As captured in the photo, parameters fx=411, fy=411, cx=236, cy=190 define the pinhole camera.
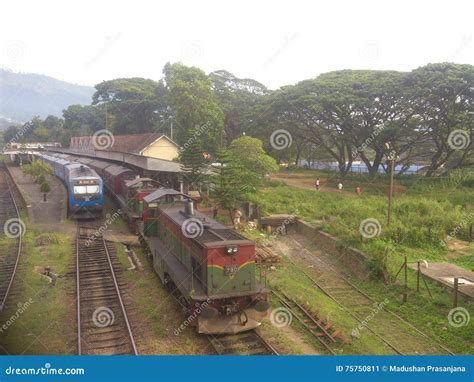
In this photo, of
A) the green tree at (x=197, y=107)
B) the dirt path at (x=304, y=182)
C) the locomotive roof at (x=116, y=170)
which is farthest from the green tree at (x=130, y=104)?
the dirt path at (x=304, y=182)

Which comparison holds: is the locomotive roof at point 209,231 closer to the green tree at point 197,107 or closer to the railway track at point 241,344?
the railway track at point 241,344

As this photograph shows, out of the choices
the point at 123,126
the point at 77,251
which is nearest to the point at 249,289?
the point at 77,251

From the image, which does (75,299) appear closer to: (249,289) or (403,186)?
(249,289)

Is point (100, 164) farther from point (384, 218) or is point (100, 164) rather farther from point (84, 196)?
point (384, 218)

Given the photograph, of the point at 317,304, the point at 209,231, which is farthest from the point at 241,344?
the point at 317,304

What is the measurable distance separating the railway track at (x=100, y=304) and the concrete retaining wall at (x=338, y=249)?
31.8 ft

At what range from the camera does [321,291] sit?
49.3ft

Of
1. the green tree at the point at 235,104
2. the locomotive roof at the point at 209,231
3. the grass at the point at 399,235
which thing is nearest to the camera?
the locomotive roof at the point at 209,231

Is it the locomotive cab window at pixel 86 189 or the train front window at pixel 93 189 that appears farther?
the train front window at pixel 93 189

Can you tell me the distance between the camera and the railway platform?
24.2 m

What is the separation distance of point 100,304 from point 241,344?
4.89m

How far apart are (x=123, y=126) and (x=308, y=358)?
147ft

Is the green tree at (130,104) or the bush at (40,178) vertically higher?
the green tree at (130,104)

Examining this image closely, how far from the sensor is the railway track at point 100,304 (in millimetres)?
9781
